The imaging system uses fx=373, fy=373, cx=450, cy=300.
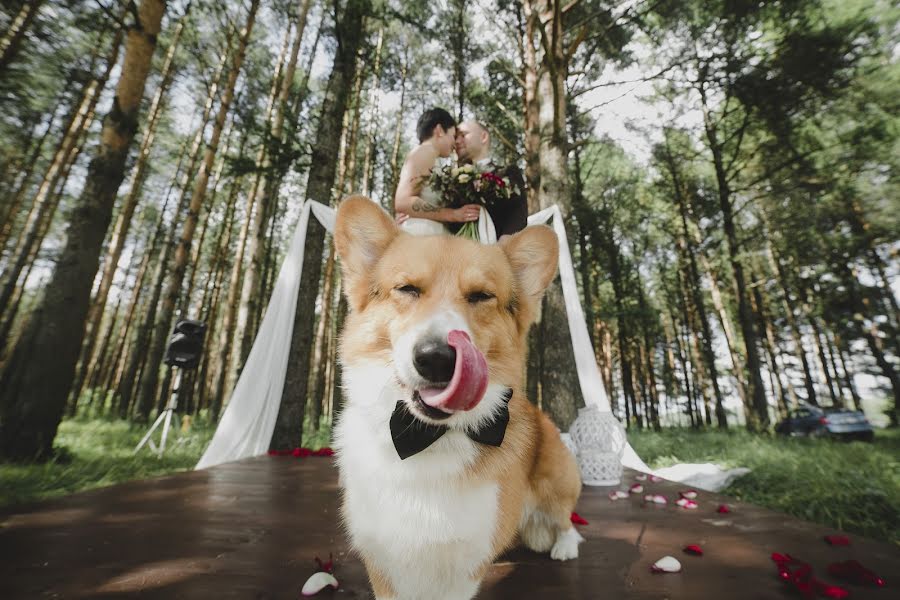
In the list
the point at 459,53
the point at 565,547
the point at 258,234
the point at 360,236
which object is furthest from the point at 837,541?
the point at 459,53

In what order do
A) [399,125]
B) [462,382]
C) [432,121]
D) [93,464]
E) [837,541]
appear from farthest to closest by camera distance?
[399,125]
[93,464]
[432,121]
[837,541]
[462,382]

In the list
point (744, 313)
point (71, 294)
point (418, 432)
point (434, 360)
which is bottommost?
point (418, 432)

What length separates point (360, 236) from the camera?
1.80 m

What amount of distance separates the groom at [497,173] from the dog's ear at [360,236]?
5.99ft

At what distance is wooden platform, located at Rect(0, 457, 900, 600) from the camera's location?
5.36 feet

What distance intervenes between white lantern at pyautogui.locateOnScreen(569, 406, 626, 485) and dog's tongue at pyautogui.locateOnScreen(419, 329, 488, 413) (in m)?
3.28

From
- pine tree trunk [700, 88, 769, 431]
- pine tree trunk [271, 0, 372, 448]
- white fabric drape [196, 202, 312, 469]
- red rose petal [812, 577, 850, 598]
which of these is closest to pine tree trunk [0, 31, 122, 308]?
pine tree trunk [271, 0, 372, 448]

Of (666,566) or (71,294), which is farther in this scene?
(71,294)

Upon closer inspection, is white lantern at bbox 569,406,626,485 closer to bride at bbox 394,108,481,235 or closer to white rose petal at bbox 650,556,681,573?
white rose petal at bbox 650,556,681,573

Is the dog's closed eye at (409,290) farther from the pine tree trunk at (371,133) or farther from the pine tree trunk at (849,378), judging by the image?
the pine tree trunk at (849,378)

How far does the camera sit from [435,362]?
1157 mm

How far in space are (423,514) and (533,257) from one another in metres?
1.23

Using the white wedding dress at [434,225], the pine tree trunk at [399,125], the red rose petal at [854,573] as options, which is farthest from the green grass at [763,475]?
the pine tree trunk at [399,125]

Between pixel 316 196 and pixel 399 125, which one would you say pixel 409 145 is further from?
pixel 316 196
